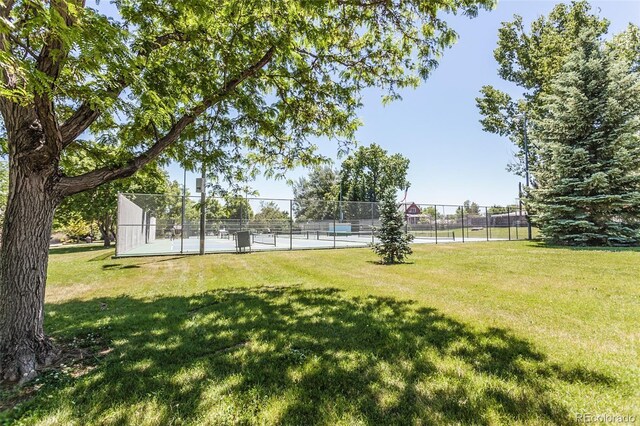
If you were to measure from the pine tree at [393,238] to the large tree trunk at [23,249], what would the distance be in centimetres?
857

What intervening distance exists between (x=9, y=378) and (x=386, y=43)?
268 inches

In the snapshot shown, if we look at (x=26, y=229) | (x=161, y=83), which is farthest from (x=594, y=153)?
(x=26, y=229)

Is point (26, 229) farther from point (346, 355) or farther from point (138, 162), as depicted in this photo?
point (346, 355)

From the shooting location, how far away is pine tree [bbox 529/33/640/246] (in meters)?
12.7

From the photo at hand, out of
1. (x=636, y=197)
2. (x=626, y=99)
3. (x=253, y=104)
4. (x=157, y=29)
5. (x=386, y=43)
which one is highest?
(x=626, y=99)

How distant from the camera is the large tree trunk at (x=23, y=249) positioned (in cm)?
271

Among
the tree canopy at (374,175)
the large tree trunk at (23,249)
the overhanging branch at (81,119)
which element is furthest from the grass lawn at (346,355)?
the tree canopy at (374,175)

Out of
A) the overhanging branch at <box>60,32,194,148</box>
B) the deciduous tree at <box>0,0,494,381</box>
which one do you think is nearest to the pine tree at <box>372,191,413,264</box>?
the deciduous tree at <box>0,0,494,381</box>

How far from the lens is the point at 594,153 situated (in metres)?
13.7

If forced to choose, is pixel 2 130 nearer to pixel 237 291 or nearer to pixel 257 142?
pixel 257 142

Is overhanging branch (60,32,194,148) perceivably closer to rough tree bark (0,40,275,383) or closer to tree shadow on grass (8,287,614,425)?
rough tree bark (0,40,275,383)

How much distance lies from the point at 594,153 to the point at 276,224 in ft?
52.3

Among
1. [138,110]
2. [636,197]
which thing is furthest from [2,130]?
[636,197]

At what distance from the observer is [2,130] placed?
431 cm
